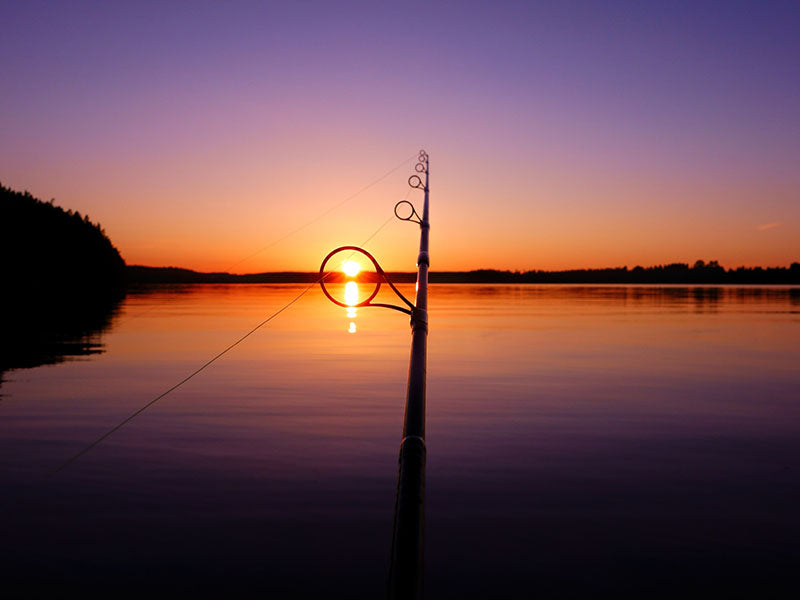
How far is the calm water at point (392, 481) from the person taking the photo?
5035 millimetres

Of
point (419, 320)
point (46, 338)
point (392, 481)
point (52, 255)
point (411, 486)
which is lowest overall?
point (46, 338)

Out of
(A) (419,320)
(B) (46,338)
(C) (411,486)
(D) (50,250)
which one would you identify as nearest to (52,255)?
(D) (50,250)

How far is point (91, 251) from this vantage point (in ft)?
407

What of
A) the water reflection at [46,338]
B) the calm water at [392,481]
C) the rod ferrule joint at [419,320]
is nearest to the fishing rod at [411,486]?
the rod ferrule joint at [419,320]

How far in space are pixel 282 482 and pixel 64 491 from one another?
6.77 feet

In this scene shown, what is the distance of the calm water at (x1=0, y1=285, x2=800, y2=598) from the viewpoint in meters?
5.04

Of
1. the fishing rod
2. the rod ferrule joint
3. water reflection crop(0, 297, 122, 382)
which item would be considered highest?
the rod ferrule joint

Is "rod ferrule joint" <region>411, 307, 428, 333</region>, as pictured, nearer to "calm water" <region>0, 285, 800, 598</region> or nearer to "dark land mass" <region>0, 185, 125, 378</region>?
"calm water" <region>0, 285, 800, 598</region>

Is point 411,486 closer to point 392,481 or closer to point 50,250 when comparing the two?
point 392,481

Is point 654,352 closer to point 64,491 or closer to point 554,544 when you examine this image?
point 554,544

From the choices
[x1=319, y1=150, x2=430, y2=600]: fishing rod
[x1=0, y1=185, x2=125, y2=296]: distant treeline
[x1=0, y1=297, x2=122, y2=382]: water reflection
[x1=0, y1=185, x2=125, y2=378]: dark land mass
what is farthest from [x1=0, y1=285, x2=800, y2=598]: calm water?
[x1=0, y1=185, x2=125, y2=296]: distant treeline

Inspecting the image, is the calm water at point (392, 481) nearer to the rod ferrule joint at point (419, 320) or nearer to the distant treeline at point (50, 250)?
the rod ferrule joint at point (419, 320)

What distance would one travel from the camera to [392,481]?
7.14 meters

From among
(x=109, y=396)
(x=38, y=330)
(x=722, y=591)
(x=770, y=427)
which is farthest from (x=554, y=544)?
(x=38, y=330)
